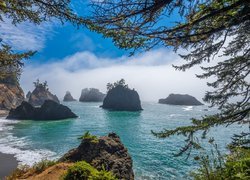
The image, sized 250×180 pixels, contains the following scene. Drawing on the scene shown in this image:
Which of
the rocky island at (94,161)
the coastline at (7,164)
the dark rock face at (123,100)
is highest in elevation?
the dark rock face at (123,100)

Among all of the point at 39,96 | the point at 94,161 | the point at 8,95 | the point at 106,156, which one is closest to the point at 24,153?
the point at 94,161

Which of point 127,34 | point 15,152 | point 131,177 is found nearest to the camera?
point 127,34

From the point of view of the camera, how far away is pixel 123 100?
126 metres

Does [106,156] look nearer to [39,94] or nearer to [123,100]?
[123,100]

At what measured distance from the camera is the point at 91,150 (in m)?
14.8

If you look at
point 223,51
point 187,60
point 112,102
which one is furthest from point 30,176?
point 112,102

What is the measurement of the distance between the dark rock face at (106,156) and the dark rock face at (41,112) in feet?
216

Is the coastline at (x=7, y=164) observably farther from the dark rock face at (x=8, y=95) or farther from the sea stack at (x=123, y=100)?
the sea stack at (x=123, y=100)

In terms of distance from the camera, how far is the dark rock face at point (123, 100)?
4924 inches

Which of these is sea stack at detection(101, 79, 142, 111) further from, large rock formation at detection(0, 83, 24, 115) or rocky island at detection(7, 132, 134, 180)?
rocky island at detection(7, 132, 134, 180)

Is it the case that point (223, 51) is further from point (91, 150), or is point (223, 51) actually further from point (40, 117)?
point (40, 117)

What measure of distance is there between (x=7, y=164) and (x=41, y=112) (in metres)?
56.8

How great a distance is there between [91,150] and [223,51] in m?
9.80

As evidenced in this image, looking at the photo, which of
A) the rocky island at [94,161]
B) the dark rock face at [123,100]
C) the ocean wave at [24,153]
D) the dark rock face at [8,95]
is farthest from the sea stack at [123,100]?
the rocky island at [94,161]
